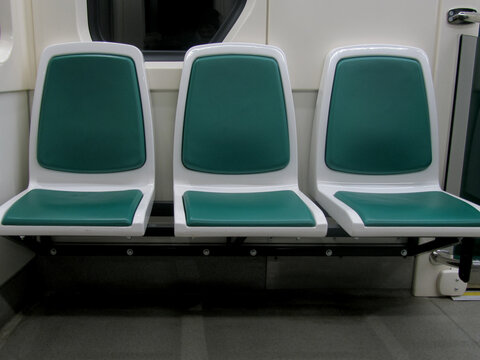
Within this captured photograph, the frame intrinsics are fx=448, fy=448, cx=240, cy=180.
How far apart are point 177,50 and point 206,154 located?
558mm

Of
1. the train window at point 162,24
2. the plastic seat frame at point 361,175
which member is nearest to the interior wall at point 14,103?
A: the train window at point 162,24

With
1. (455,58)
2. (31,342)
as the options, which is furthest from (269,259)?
(455,58)

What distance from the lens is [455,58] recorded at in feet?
6.43

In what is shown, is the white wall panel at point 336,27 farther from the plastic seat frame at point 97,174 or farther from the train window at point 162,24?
the plastic seat frame at point 97,174

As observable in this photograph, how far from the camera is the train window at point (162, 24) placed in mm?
1989

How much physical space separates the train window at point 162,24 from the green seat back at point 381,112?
0.59 m

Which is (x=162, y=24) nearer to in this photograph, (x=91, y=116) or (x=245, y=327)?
(x=91, y=116)

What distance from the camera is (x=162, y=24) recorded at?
2.11 m

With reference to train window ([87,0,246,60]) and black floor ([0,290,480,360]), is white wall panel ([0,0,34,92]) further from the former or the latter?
black floor ([0,290,480,360])

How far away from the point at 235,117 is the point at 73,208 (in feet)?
2.34

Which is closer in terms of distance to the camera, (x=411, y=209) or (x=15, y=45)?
(x=411, y=209)

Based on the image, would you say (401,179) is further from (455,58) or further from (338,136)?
(455,58)

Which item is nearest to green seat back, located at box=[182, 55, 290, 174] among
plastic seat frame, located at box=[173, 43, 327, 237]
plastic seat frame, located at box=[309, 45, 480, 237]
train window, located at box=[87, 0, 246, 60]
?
plastic seat frame, located at box=[173, 43, 327, 237]

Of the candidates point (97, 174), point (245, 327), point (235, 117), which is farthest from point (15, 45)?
point (245, 327)
